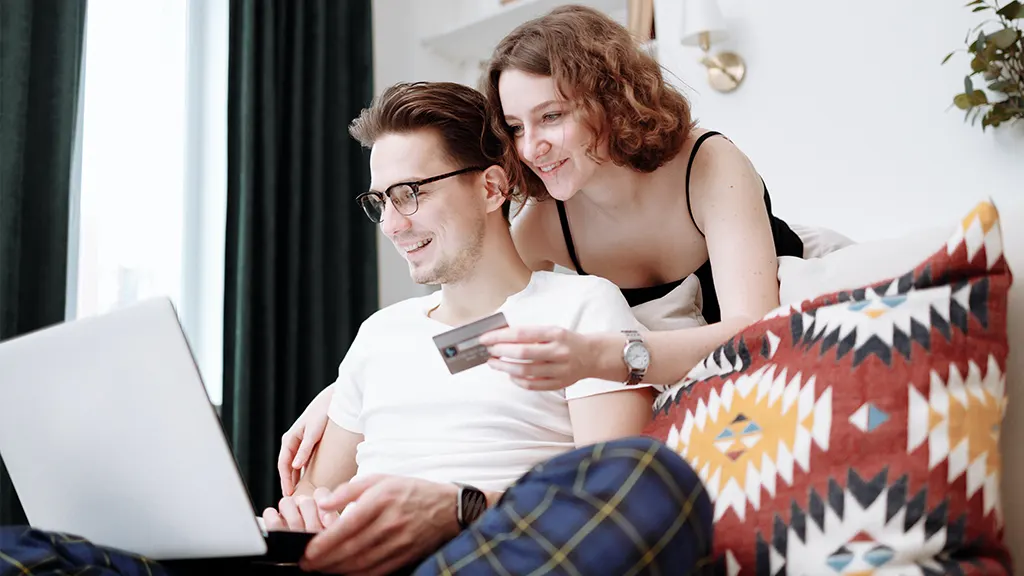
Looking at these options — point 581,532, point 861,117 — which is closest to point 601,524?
point 581,532

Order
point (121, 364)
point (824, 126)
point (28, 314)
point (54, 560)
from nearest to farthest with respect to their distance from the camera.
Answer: point (54, 560)
point (121, 364)
point (28, 314)
point (824, 126)

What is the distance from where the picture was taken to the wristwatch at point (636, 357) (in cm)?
114

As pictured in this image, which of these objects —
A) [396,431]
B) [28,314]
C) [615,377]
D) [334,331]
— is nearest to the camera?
[615,377]

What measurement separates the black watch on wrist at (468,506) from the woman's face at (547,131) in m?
0.65

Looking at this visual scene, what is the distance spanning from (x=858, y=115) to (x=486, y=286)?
1415 mm

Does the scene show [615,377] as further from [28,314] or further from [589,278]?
[28,314]

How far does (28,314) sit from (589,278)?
1578 millimetres

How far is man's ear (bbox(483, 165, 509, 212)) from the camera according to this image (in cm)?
150

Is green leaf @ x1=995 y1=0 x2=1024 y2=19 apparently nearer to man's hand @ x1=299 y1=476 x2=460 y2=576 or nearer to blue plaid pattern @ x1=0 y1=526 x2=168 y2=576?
man's hand @ x1=299 y1=476 x2=460 y2=576

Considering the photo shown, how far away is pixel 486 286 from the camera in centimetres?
146

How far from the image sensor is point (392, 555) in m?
0.90

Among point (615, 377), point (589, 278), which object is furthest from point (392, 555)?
point (589, 278)

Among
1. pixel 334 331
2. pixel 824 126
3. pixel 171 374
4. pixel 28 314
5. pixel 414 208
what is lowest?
pixel 334 331

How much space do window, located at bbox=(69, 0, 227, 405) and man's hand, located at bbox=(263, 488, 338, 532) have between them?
1.49 meters
